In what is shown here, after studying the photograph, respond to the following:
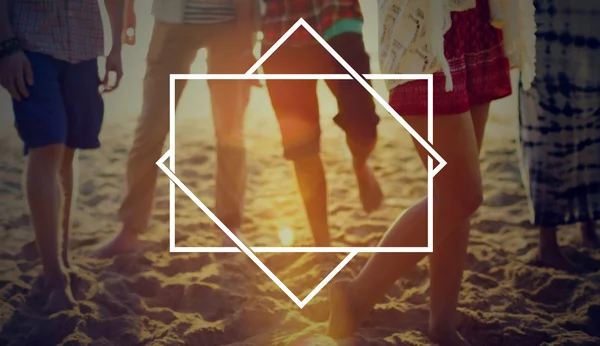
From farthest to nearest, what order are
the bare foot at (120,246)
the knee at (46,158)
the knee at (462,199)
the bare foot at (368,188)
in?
the bare foot at (368,188) < the bare foot at (120,246) < the knee at (46,158) < the knee at (462,199)

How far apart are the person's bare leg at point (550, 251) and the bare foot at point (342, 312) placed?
24.7 inches

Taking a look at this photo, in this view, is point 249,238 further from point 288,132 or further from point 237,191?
point 288,132

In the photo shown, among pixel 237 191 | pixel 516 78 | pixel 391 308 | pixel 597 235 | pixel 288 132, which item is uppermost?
pixel 516 78

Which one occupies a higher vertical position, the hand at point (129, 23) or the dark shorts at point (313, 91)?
the hand at point (129, 23)

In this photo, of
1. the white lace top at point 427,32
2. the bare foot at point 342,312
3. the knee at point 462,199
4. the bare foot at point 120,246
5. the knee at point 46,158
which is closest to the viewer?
the white lace top at point 427,32

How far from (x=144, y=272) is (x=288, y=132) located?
0.51m

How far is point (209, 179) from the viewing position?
5.43ft

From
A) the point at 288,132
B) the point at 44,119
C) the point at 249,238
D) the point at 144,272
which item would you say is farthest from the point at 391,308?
the point at 44,119

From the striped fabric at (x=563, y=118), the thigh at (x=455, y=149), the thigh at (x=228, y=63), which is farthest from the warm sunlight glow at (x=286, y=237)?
the striped fabric at (x=563, y=118)

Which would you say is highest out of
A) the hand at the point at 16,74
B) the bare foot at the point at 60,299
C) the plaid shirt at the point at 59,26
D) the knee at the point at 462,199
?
the plaid shirt at the point at 59,26

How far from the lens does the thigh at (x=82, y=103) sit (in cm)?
144

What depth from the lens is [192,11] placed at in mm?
1480

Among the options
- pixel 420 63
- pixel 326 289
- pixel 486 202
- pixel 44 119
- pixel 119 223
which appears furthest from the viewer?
pixel 486 202
